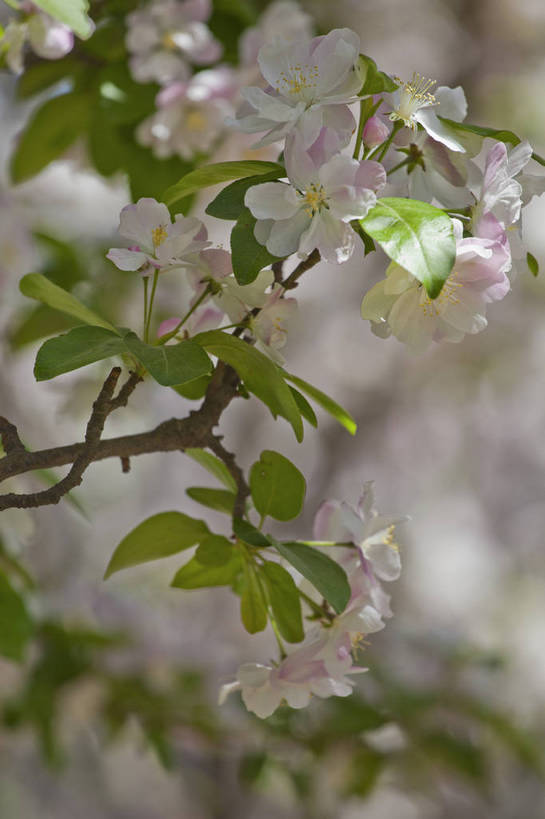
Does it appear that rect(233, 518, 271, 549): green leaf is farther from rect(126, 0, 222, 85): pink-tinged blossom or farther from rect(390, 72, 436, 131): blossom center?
rect(126, 0, 222, 85): pink-tinged blossom

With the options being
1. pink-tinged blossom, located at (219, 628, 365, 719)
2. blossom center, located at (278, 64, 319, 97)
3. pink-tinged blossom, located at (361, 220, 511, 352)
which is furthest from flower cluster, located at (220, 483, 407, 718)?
blossom center, located at (278, 64, 319, 97)

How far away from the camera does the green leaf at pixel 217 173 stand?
45 cm

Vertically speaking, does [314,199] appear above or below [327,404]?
above

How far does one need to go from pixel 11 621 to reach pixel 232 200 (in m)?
0.48

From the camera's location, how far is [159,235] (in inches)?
17.4

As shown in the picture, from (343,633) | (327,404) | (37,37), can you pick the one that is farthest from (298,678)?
(37,37)

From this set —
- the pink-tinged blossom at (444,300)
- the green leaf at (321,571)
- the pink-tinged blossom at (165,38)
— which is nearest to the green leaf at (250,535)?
the green leaf at (321,571)

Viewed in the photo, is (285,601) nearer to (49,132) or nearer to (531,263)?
(531,263)

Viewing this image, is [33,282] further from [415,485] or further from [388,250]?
[415,485]

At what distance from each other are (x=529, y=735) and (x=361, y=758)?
250 millimetres

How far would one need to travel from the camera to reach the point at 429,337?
17.4 inches

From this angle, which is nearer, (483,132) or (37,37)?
(483,132)

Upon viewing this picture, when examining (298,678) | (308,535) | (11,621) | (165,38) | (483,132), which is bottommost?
(308,535)

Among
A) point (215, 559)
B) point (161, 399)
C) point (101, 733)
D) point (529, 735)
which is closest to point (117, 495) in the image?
point (161, 399)
